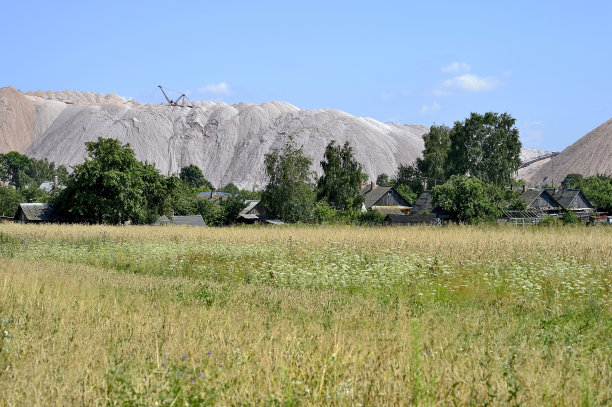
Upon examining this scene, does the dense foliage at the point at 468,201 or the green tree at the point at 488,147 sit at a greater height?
the green tree at the point at 488,147

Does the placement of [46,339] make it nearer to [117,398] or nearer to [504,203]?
[117,398]

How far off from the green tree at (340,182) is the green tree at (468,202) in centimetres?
1836

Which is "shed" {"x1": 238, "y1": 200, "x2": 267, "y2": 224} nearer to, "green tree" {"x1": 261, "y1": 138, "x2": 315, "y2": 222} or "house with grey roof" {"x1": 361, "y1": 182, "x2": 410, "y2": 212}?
"green tree" {"x1": 261, "y1": 138, "x2": 315, "y2": 222}

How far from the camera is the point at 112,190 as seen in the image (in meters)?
55.3

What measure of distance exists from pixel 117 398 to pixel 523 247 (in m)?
14.2

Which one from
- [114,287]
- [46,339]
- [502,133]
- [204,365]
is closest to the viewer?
[204,365]

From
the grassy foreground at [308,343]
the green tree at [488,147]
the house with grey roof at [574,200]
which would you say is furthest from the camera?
the house with grey roof at [574,200]

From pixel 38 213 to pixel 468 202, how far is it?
44.9m

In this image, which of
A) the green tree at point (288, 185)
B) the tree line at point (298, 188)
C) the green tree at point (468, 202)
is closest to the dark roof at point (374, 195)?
the tree line at point (298, 188)

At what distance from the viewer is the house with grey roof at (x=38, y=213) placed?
60.9 metres

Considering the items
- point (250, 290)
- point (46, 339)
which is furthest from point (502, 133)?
point (46, 339)

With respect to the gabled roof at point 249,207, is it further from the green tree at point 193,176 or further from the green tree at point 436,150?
the green tree at point 193,176

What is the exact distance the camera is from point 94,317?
7.01m

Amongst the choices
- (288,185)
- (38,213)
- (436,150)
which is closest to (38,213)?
(38,213)
